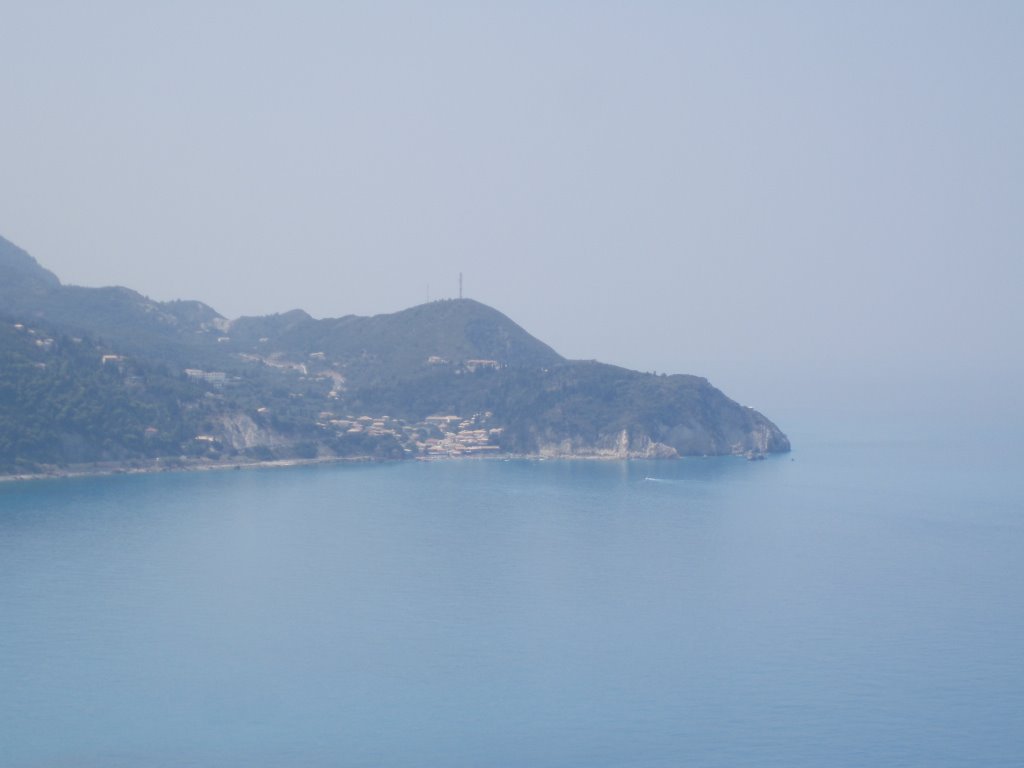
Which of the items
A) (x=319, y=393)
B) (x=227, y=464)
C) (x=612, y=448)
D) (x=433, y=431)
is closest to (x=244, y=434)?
(x=227, y=464)

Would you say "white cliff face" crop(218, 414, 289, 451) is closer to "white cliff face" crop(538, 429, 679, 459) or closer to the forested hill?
the forested hill

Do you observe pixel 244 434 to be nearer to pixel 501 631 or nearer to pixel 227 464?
pixel 227 464

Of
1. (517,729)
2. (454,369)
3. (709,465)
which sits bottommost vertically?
(517,729)

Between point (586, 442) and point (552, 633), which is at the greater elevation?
point (586, 442)

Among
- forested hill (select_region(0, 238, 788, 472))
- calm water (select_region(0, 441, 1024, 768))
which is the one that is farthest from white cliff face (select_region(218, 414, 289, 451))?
calm water (select_region(0, 441, 1024, 768))

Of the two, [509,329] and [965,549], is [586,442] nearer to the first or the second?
[509,329]

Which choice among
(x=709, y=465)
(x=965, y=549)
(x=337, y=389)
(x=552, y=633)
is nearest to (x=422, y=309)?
(x=337, y=389)

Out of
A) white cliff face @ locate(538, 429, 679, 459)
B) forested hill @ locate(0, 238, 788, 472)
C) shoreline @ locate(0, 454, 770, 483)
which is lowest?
shoreline @ locate(0, 454, 770, 483)
